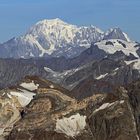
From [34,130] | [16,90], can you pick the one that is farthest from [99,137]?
[16,90]

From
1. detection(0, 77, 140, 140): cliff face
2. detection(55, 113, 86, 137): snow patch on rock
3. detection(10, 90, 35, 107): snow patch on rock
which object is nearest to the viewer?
detection(55, 113, 86, 137): snow patch on rock

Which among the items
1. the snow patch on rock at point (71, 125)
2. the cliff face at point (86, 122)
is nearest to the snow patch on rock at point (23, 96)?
the cliff face at point (86, 122)

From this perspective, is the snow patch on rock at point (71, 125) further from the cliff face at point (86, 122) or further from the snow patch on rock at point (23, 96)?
the snow patch on rock at point (23, 96)

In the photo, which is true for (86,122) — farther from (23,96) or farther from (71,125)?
(23,96)

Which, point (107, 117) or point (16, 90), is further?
point (16, 90)

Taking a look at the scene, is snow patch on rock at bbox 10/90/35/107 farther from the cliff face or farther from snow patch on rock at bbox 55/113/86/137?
snow patch on rock at bbox 55/113/86/137

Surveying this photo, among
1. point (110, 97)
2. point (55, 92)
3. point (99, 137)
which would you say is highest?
point (55, 92)

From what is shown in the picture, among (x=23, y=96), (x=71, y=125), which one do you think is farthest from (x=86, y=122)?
(x=23, y=96)

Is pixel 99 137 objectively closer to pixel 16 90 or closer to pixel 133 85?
pixel 133 85

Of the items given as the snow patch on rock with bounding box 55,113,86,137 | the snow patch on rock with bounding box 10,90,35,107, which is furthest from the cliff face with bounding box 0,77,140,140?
the snow patch on rock with bounding box 10,90,35,107
